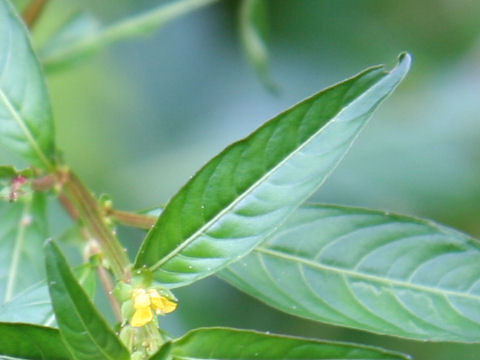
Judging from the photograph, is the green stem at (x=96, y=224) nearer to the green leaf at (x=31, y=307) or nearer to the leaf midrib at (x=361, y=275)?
the green leaf at (x=31, y=307)

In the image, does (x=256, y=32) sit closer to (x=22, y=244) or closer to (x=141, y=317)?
(x=22, y=244)

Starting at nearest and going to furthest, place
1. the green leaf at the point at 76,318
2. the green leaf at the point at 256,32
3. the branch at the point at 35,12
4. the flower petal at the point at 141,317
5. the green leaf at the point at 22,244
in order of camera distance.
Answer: the green leaf at the point at 76,318 → the flower petal at the point at 141,317 → the green leaf at the point at 22,244 → the branch at the point at 35,12 → the green leaf at the point at 256,32

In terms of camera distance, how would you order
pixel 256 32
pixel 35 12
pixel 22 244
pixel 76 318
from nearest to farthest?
pixel 76 318 → pixel 22 244 → pixel 35 12 → pixel 256 32

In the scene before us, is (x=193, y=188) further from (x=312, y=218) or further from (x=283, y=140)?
(x=312, y=218)

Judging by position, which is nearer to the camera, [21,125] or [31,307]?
[31,307]

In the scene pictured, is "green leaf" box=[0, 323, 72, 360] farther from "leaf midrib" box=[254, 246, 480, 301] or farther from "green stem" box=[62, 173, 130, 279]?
"leaf midrib" box=[254, 246, 480, 301]

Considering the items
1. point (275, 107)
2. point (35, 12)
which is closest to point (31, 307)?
point (35, 12)

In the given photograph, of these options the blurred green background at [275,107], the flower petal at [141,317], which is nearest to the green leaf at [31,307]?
the flower petal at [141,317]
